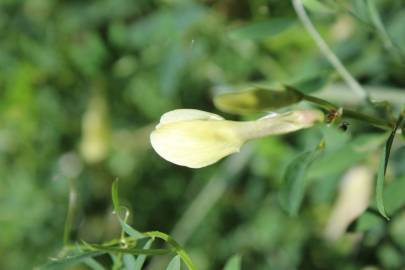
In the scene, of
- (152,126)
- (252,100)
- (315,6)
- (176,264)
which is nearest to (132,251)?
(176,264)

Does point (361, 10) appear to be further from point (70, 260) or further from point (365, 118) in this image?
point (70, 260)

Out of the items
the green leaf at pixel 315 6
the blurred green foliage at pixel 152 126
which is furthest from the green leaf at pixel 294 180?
the blurred green foliage at pixel 152 126

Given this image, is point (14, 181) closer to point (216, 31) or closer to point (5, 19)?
point (5, 19)

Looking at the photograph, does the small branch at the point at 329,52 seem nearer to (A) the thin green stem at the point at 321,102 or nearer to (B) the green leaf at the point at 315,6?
(B) the green leaf at the point at 315,6

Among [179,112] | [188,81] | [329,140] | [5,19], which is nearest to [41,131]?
[5,19]

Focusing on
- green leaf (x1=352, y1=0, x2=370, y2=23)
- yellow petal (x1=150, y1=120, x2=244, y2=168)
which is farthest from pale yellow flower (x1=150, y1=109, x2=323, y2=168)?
green leaf (x1=352, y1=0, x2=370, y2=23)

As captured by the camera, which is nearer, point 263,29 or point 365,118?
point 365,118
